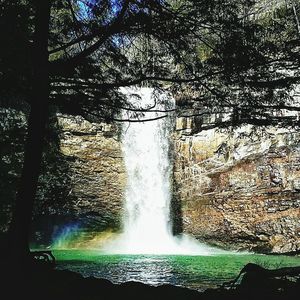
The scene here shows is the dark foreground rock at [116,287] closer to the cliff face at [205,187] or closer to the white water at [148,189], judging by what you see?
the cliff face at [205,187]

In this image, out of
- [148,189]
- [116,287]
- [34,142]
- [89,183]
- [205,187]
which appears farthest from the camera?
[148,189]

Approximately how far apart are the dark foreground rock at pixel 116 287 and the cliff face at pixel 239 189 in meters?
17.2

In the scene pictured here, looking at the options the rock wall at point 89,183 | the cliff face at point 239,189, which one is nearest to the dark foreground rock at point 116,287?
the cliff face at point 239,189

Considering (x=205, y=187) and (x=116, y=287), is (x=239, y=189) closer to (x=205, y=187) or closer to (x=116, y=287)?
(x=205, y=187)

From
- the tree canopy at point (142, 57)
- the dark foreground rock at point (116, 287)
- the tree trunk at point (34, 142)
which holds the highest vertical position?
the tree canopy at point (142, 57)

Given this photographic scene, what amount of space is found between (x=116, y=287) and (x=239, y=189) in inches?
716

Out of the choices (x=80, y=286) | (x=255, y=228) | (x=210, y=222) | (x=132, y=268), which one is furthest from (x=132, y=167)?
(x=80, y=286)

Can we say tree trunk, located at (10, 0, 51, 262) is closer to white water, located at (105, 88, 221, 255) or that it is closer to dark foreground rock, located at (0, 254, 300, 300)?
dark foreground rock, located at (0, 254, 300, 300)

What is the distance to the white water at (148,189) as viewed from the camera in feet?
70.7

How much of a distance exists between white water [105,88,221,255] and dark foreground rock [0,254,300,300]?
1839 cm

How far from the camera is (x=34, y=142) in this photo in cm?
380

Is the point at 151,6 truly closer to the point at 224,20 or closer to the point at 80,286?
the point at 224,20

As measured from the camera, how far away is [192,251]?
67.3 ft

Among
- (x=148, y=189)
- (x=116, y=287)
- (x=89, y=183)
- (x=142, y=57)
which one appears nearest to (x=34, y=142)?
(x=116, y=287)
